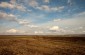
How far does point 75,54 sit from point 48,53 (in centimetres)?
293

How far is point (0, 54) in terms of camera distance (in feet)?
40.5

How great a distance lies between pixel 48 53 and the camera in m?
13.0

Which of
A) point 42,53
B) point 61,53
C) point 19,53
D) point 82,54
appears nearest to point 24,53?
point 19,53

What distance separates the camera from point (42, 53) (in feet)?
43.2

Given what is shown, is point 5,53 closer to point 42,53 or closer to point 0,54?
point 0,54

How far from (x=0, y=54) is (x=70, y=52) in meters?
7.62

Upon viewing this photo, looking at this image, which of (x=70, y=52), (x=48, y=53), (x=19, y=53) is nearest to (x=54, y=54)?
(x=48, y=53)

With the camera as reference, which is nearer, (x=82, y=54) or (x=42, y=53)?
(x=82, y=54)

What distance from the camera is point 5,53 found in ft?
40.9

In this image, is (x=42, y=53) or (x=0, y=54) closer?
(x=0, y=54)

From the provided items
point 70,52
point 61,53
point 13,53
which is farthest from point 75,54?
point 13,53

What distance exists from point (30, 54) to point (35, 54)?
0.55m

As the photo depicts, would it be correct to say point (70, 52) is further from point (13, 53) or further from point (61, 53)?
point (13, 53)

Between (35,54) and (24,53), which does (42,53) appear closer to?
(35,54)
